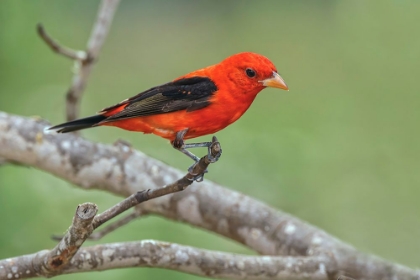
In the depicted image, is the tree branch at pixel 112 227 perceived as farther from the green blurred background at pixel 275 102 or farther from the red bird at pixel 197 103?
the green blurred background at pixel 275 102

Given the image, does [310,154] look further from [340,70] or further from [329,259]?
[329,259]

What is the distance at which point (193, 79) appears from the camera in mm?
3000

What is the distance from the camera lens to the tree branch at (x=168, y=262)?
2.71 meters

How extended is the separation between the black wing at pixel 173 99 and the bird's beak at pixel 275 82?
0.27 meters

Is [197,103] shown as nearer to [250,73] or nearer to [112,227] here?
[250,73]

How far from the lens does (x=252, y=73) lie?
2.83m

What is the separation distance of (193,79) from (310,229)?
1342 millimetres

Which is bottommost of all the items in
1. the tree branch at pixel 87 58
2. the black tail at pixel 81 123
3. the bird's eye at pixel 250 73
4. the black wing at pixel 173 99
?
the black tail at pixel 81 123

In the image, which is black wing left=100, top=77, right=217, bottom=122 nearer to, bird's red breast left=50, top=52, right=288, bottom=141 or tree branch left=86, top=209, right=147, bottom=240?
bird's red breast left=50, top=52, right=288, bottom=141

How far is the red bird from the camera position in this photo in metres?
2.77

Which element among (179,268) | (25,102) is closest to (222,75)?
(179,268)

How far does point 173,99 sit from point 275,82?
51cm

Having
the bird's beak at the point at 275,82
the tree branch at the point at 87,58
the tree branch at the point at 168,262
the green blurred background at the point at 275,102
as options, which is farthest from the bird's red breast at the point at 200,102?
the green blurred background at the point at 275,102

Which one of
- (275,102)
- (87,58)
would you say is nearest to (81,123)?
(87,58)
